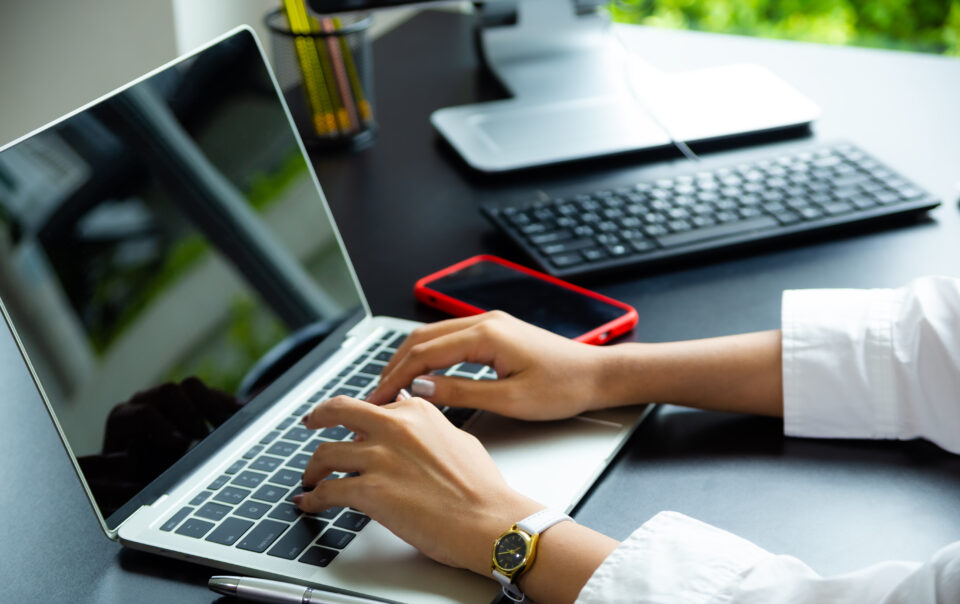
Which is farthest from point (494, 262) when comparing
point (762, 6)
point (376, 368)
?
point (762, 6)

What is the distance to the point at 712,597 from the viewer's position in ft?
1.85

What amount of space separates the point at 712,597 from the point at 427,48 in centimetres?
114

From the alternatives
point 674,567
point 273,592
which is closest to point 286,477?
point 273,592

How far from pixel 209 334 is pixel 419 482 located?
0.21 m

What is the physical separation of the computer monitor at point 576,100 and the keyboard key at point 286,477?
53 cm

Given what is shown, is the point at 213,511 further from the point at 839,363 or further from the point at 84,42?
the point at 84,42

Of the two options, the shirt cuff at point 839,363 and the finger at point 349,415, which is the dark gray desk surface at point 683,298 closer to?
the shirt cuff at point 839,363

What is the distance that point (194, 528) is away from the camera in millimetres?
646

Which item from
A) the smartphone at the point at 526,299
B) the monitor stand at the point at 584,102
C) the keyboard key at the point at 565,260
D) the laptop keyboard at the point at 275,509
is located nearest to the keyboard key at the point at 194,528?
the laptop keyboard at the point at 275,509

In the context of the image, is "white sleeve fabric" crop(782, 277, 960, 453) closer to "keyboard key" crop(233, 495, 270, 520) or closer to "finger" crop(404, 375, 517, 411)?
"finger" crop(404, 375, 517, 411)

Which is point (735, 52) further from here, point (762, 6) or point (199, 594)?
point (762, 6)

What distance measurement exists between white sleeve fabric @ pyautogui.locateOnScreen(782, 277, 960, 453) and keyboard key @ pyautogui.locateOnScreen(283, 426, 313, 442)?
362 millimetres

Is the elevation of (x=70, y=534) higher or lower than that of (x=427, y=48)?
lower

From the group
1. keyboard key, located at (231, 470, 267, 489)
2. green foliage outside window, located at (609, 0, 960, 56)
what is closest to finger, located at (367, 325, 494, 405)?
keyboard key, located at (231, 470, 267, 489)
